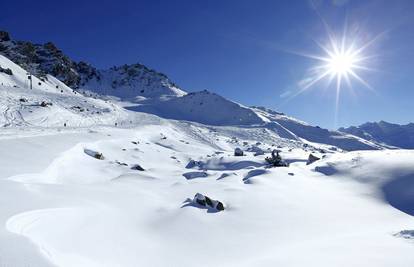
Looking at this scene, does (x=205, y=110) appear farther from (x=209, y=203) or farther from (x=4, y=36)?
(x=209, y=203)

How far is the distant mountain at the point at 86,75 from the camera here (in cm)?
11075

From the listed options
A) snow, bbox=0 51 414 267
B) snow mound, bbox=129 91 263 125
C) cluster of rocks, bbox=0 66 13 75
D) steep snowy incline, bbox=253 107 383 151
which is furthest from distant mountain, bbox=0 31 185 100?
snow, bbox=0 51 414 267

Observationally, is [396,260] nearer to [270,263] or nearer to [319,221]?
[270,263]

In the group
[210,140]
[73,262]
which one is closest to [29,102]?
[210,140]

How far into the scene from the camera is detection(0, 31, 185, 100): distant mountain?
11075cm

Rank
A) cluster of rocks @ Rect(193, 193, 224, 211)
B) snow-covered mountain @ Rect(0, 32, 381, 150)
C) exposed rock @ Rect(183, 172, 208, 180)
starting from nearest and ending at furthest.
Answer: cluster of rocks @ Rect(193, 193, 224, 211), exposed rock @ Rect(183, 172, 208, 180), snow-covered mountain @ Rect(0, 32, 381, 150)

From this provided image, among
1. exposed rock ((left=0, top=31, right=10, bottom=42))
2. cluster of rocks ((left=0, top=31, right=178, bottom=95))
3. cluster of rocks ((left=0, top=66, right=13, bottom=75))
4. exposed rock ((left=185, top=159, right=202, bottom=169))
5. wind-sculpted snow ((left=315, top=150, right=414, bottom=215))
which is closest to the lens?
wind-sculpted snow ((left=315, top=150, right=414, bottom=215))

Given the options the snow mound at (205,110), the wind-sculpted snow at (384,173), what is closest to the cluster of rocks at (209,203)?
the wind-sculpted snow at (384,173)

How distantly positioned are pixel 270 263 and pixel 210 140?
164 feet

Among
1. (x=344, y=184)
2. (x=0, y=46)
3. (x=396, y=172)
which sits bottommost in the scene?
(x=344, y=184)

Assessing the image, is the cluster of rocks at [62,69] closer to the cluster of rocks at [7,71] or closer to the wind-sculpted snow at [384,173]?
the cluster of rocks at [7,71]

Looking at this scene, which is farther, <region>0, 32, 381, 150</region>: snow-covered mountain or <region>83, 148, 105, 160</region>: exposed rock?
<region>0, 32, 381, 150</region>: snow-covered mountain

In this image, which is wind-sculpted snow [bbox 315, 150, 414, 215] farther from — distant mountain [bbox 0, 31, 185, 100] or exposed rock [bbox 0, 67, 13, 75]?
distant mountain [bbox 0, 31, 185, 100]

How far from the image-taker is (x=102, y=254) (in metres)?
5.05
